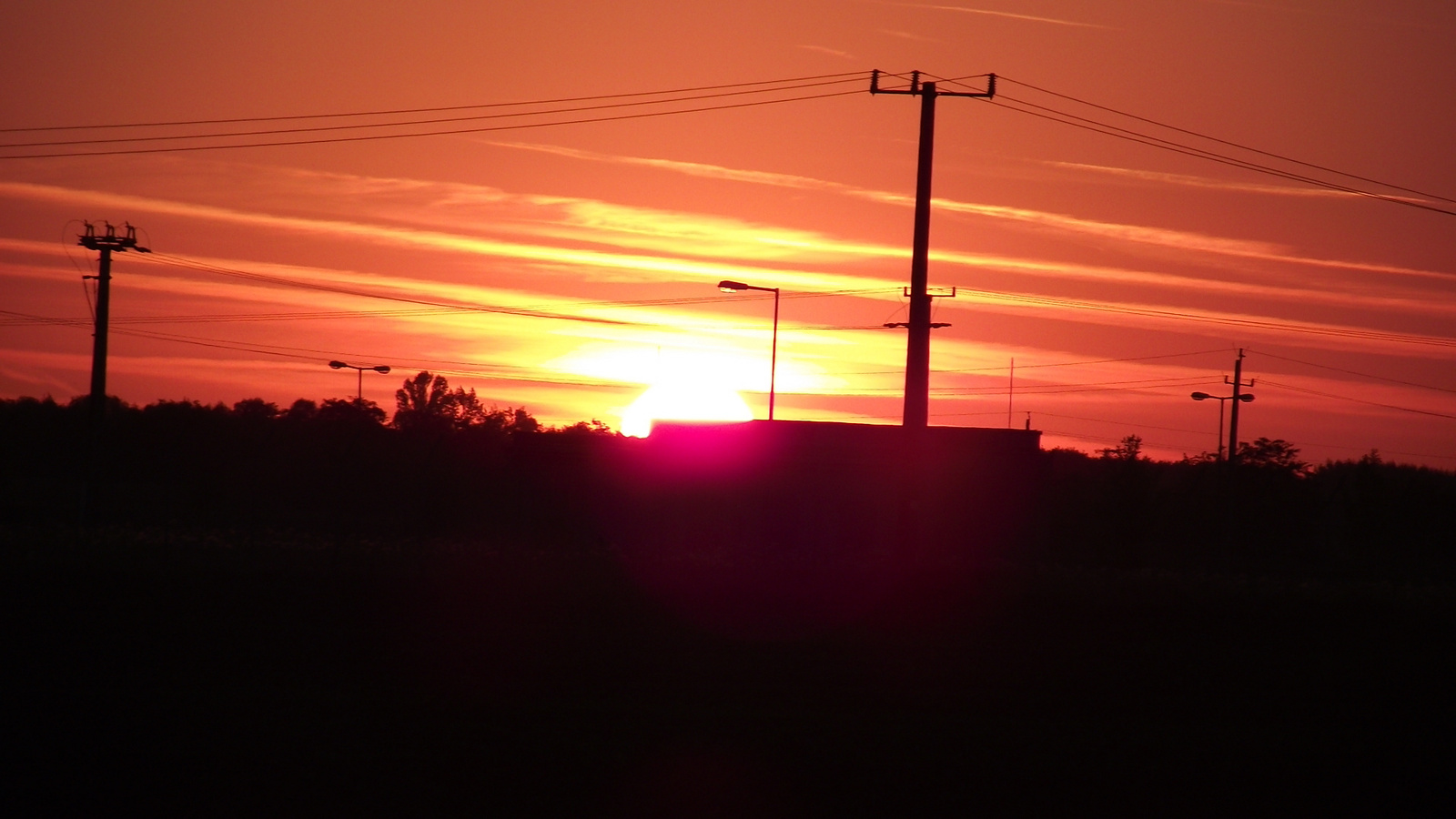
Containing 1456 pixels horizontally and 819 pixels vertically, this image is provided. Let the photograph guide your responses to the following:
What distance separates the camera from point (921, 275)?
3491 centimetres

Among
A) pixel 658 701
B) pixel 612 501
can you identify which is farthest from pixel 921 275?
pixel 658 701

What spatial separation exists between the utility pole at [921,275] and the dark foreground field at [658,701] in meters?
13.2

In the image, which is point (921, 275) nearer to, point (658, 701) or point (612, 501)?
point (612, 501)

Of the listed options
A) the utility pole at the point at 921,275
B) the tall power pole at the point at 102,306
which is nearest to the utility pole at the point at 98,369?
the tall power pole at the point at 102,306

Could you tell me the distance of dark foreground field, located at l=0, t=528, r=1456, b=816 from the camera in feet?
33.6

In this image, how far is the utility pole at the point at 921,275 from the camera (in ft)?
115

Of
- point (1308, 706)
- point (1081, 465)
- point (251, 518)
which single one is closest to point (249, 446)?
point (251, 518)

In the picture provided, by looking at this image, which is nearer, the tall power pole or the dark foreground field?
the dark foreground field

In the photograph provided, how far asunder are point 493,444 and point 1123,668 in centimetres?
3467

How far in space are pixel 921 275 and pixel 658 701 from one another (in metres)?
23.3

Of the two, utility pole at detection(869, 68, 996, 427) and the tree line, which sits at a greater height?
utility pole at detection(869, 68, 996, 427)

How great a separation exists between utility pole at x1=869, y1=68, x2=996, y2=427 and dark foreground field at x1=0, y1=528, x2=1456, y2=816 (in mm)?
13198

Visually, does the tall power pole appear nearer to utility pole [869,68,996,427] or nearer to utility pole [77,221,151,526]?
utility pole [77,221,151,526]

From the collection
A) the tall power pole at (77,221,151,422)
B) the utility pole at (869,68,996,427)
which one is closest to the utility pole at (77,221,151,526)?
the tall power pole at (77,221,151,422)
